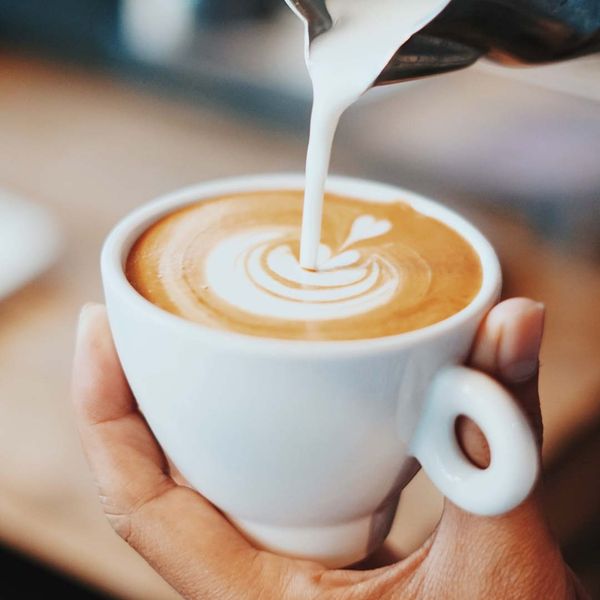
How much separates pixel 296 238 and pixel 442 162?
555mm

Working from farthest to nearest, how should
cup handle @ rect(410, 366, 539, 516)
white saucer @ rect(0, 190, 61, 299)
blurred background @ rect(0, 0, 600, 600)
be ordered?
white saucer @ rect(0, 190, 61, 299)
blurred background @ rect(0, 0, 600, 600)
cup handle @ rect(410, 366, 539, 516)

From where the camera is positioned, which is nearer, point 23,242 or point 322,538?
point 322,538

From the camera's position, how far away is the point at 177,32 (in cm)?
139

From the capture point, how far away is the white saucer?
79 centimetres

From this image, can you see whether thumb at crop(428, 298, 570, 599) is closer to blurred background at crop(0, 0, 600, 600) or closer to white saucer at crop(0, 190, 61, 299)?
blurred background at crop(0, 0, 600, 600)

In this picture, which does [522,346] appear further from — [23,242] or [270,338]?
[23,242]

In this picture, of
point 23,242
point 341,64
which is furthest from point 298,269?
point 23,242

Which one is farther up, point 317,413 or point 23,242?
point 317,413

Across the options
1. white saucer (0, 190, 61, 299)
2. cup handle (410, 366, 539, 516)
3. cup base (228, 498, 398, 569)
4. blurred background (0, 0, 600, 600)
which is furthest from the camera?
white saucer (0, 190, 61, 299)

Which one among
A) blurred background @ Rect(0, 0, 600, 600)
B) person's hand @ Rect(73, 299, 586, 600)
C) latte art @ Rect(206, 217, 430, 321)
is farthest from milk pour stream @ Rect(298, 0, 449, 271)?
blurred background @ Rect(0, 0, 600, 600)

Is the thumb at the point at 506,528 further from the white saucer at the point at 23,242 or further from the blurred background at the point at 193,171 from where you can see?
the white saucer at the point at 23,242

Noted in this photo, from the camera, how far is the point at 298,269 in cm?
44

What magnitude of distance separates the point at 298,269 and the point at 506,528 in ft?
0.56

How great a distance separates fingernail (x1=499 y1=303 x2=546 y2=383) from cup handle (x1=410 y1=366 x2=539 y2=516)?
3cm
